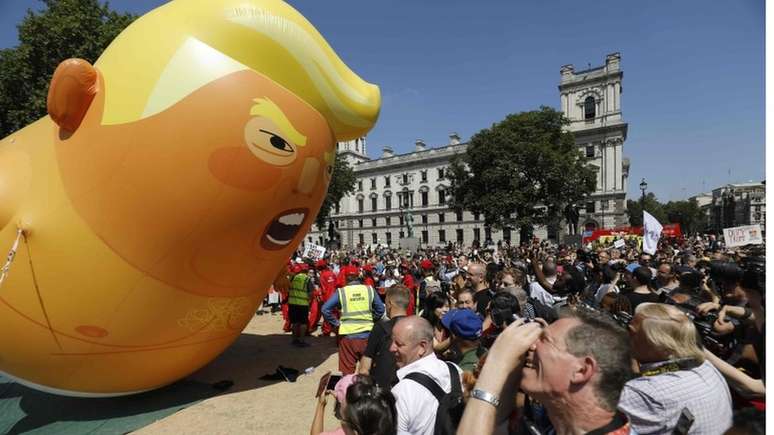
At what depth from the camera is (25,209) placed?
4391mm

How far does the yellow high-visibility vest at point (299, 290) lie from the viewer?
889 cm

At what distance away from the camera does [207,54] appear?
14.4ft

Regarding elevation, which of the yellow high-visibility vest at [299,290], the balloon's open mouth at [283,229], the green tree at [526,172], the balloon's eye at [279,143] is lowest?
the yellow high-visibility vest at [299,290]

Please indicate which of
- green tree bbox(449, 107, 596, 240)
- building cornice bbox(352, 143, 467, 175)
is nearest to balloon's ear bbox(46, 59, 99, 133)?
green tree bbox(449, 107, 596, 240)

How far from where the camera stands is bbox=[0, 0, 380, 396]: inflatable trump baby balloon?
14.0 feet

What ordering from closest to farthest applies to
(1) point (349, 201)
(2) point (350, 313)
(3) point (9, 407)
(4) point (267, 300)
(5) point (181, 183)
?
(5) point (181, 183) < (3) point (9, 407) < (2) point (350, 313) < (4) point (267, 300) < (1) point (349, 201)

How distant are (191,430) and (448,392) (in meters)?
3.86

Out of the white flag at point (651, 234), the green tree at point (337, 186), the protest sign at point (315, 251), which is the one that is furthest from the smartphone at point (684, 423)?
the green tree at point (337, 186)

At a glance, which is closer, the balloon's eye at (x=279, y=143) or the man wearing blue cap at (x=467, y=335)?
the man wearing blue cap at (x=467, y=335)

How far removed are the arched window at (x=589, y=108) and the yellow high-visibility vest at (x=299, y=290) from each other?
5692 cm

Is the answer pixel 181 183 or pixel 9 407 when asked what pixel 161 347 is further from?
pixel 9 407

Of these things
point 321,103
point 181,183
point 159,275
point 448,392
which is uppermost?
point 321,103

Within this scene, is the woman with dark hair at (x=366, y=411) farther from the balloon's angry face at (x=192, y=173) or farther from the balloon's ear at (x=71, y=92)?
the balloon's ear at (x=71, y=92)

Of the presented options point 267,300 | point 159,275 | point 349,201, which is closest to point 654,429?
point 159,275
